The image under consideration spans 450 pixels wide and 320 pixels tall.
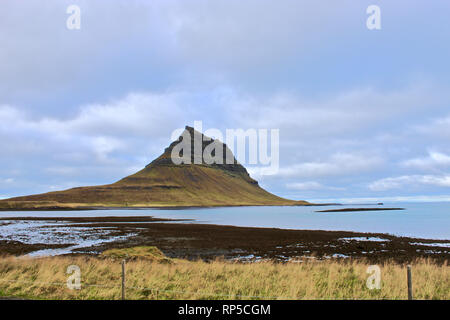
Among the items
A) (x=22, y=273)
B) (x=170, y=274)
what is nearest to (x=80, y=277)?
(x=22, y=273)

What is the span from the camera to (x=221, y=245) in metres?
37.8

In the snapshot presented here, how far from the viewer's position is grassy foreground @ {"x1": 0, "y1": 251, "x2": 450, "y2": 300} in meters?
13.0

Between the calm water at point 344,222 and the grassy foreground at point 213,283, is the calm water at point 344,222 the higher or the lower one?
the lower one

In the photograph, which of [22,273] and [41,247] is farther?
[41,247]

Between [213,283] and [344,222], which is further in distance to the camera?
[344,222]

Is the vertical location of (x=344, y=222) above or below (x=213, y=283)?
below

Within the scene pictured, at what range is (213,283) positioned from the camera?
15.1 metres

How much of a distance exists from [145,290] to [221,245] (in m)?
24.5

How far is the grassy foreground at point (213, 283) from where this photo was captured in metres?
13.0

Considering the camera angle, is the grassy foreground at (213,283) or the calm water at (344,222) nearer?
the grassy foreground at (213,283)
